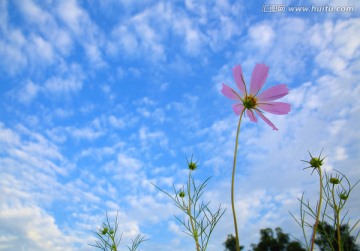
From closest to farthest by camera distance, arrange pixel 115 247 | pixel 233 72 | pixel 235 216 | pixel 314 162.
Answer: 1. pixel 235 216
2. pixel 233 72
3. pixel 314 162
4. pixel 115 247

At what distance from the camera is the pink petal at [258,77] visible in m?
0.87

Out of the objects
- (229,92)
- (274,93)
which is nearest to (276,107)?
(274,93)

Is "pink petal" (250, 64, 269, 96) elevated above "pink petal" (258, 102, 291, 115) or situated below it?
above

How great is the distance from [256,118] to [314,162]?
254 mm

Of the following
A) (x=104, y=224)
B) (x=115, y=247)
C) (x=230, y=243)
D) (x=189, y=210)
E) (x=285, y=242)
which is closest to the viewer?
(x=189, y=210)

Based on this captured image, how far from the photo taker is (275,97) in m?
0.88

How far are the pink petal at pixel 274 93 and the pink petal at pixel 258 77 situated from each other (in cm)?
2

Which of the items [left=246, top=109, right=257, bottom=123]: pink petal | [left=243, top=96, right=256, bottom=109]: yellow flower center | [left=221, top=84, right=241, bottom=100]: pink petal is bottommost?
[left=246, top=109, right=257, bottom=123]: pink petal

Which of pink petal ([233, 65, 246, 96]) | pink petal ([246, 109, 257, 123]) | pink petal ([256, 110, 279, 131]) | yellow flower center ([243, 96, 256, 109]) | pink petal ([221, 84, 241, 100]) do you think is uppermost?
pink petal ([233, 65, 246, 96])

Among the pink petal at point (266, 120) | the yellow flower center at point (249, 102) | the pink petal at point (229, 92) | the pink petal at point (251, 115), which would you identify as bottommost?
the pink petal at point (266, 120)

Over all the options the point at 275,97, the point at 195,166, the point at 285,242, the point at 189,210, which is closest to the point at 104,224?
the point at 195,166

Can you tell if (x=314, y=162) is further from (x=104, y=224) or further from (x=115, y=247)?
(x=104, y=224)

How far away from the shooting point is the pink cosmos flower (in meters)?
0.86

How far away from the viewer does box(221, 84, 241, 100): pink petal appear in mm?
866
